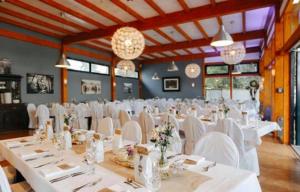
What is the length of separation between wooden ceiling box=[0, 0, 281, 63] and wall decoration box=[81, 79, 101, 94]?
2.13 m

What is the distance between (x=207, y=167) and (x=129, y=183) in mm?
640

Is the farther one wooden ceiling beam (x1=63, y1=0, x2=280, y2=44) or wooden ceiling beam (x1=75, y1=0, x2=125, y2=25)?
wooden ceiling beam (x1=75, y1=0, x2=125, y2=25)

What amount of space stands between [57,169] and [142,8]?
18.6 ft

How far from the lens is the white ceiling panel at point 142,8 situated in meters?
5.95

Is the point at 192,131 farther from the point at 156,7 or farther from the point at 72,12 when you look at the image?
the point at 72,12

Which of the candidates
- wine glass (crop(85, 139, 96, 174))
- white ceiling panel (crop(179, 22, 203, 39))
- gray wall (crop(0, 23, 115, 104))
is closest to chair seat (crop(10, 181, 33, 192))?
wine glass (crop(85, 139, 96, 174))

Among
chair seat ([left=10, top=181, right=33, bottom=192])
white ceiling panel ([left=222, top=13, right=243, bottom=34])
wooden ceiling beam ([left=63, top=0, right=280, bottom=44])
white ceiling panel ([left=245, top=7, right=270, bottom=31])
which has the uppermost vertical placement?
white ceiling panel ([left=245, top=7, right=270, bottom=31])

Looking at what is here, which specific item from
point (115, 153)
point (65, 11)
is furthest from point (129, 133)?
point (65, 11)

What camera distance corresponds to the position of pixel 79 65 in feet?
34.8

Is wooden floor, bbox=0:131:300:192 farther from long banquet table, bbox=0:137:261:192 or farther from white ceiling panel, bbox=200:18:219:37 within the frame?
white ceiling panel, bbox=200:18:219:37

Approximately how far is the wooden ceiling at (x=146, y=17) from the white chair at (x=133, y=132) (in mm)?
3929

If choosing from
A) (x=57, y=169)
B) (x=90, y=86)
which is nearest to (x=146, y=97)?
(x=90, y=86)

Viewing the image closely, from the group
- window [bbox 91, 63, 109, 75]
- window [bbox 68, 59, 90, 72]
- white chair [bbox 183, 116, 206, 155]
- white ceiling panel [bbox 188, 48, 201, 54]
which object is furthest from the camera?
white ceiling panel [bbox 188, 48, 201, 54]

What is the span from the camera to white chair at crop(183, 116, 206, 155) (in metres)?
3.76
